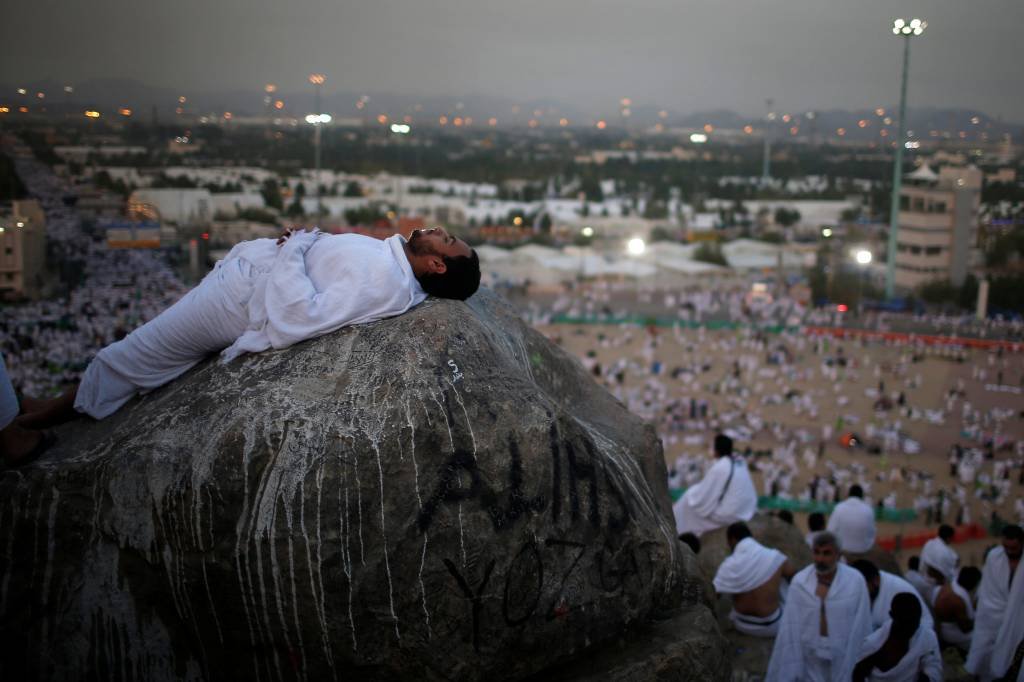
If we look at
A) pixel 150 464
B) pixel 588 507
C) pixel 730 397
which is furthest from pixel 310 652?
pixel 730 397

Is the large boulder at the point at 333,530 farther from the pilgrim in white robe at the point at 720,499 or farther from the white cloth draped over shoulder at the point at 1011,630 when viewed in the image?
the pilgrim in white robe at the point at 720,499

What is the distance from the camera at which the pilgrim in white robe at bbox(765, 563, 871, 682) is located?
14.4ft

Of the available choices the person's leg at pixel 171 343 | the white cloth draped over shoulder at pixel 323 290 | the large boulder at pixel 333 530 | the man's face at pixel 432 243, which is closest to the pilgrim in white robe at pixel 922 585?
the large boulder at pixel 333 530

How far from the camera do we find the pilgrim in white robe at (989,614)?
5066mm

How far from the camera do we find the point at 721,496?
266 inches

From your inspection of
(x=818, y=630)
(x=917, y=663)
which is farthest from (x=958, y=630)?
(x=818, y=630)

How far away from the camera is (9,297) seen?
50.8 feet

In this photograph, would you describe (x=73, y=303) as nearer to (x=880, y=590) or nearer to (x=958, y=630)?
(x=958, y=630)

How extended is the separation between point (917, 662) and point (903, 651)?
2.9 inches

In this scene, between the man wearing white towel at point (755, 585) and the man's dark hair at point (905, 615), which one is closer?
the man's dark hair at point (905, 615)

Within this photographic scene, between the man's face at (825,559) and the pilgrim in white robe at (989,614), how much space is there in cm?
131

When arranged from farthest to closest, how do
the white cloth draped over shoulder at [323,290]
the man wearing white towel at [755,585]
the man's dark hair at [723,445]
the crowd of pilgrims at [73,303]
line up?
the crowd of pilgrims at [73,303]
the man's dark hair at [723,445]
the man wearing white towel at [755,585]
the white cloth draped over shoulder at [323,290]

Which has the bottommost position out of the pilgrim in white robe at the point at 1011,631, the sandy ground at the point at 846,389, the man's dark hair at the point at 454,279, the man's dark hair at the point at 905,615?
the sandy ground at the point at 846,389

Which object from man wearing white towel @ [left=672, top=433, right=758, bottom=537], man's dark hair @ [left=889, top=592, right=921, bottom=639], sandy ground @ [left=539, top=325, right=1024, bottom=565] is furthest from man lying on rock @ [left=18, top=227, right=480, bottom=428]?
sandy ground @ [left=539, top=325, right=1024, bottom=565]
